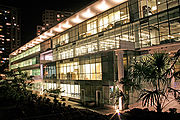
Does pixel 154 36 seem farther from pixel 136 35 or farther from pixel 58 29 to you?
pixel 58 29

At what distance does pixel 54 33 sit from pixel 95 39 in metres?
15.9

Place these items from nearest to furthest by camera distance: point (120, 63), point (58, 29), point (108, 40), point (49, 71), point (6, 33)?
point (120, 63)
point (108, 40)
point (58, 29)
point (49, 71)
point (6, 33)

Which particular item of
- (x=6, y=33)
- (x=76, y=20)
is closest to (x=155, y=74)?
(x=76, y=20)

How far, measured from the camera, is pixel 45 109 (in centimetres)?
1261

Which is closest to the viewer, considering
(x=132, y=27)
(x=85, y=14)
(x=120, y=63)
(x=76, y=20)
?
(x=120, y=63)

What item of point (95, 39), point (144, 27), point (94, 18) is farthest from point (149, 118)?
point (94, 18)

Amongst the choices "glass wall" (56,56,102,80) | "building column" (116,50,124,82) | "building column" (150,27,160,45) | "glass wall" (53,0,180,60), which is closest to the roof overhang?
"glass wall" (53,0,180,60)

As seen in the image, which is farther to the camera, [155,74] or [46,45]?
[46,45]

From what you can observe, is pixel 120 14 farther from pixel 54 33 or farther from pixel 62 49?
pixel 54 33

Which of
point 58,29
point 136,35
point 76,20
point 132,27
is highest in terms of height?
point 76,20

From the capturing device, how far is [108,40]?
1016 inches

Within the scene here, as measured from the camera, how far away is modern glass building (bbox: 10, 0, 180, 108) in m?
18.9

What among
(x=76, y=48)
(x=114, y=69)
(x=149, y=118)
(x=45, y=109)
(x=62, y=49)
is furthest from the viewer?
(x=62, y=49)

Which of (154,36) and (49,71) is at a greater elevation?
(154,36)
